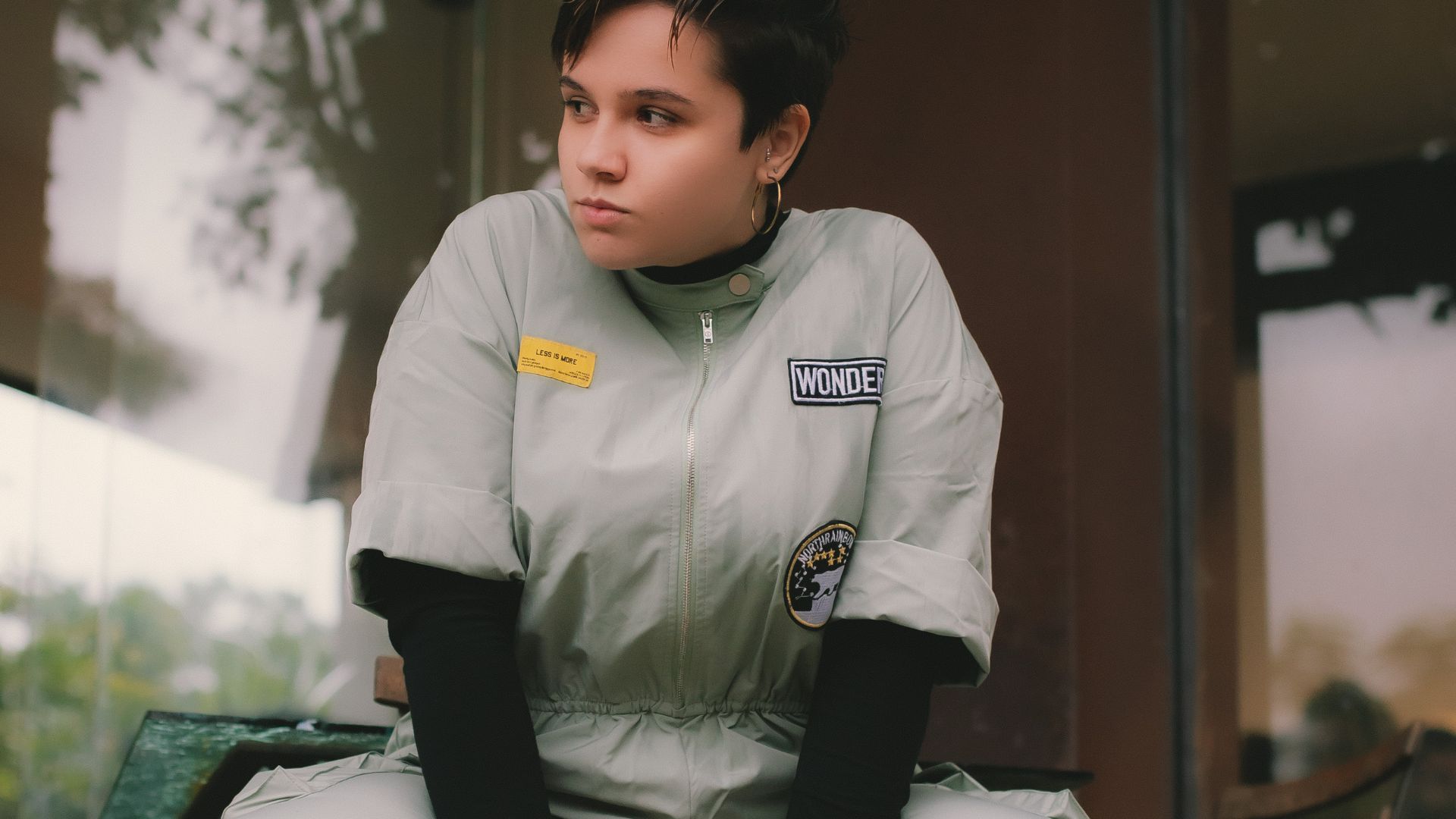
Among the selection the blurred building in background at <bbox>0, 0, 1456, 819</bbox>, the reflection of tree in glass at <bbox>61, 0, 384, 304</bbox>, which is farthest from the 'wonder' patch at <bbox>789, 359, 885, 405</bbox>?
the reflection of tree in glass at <bbox>61, 0, 384, 304</bbox>

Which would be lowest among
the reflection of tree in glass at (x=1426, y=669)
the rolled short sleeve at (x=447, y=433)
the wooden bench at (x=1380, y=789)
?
the wooden bench at (x=1380, y=789)

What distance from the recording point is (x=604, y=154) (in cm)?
124

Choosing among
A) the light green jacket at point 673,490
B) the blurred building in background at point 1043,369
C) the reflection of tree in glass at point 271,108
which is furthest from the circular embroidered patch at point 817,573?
the reflection of tree in glass at point 271,108

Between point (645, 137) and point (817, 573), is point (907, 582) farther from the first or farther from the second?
point (645, 137)

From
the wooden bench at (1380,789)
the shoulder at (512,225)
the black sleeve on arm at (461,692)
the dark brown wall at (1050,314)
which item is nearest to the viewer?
the black sleeve on arm at (461,692)

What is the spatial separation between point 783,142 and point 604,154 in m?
0.21

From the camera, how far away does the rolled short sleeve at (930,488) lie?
1.24m

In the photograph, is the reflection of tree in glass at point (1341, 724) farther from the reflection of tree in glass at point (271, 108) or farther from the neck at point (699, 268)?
the reflection of tree in glass at point (271, 108)

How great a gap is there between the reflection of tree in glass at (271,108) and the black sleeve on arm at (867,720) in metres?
2.48

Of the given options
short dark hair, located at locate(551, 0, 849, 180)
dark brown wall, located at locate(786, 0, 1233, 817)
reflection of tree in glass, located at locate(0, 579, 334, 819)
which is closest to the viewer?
short dark hair, located at locate(551, 0, 849, 180)

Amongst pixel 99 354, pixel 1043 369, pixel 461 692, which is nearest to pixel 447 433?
pixel 461 692

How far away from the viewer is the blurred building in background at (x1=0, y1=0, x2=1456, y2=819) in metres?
2.51

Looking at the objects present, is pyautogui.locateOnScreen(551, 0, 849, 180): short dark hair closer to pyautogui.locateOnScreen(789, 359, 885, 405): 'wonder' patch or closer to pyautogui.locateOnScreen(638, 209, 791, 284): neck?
pyautogui.locateOnScreen(638, 209, 791, 284): neck

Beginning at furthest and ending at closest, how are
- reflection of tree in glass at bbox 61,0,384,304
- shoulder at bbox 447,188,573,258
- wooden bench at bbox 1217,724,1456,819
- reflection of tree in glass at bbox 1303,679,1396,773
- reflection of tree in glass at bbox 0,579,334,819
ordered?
reflection of tree in glass at bbox 61,0,384,304 → reflection of tree in glass at bbox 0,579,334,819 → reflection of tree in glass at bbox 1303,679,1396,773 → wooden bench at bbox 1217,724,1456,819 → shoulder at bbox 447,188,573,258
